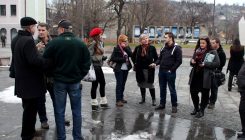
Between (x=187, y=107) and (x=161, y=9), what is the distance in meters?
50.8

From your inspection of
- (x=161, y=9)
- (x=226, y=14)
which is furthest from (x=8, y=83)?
(x=226, y=14)

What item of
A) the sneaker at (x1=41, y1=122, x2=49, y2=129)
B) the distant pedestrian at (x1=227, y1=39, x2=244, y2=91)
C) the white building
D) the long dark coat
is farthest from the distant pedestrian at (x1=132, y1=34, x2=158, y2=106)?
the white building

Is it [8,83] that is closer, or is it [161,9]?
[8,83]

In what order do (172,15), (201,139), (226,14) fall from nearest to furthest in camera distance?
(201,139) < (172,15) < (226,14)

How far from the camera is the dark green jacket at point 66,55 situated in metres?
5.82

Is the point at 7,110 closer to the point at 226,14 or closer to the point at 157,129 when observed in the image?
the point at 157,129

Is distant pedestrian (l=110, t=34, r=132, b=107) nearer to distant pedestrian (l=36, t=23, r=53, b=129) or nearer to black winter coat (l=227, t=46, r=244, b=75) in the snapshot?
distant pedestrian (l=36, t=23, r=53, b=129)

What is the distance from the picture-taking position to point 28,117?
6199mm

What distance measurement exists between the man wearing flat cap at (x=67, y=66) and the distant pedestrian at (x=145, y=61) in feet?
11.0

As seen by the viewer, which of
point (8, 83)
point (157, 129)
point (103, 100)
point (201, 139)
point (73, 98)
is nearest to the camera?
point (73, 98)

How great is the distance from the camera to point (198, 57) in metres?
8.33

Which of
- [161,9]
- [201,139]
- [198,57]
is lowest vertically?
[201,139]

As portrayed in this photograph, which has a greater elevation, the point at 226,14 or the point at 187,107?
the point at 226,14

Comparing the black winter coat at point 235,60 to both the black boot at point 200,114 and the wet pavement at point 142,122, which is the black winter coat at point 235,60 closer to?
the wet pavement at point 142,122
